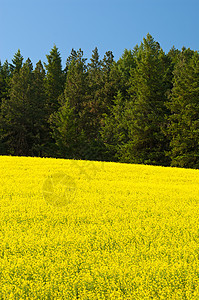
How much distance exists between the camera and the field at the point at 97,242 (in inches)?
203

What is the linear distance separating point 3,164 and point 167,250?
1635 centimetres

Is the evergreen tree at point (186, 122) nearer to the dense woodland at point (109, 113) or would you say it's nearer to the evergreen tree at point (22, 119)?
the dense woodland at point (109, 113)

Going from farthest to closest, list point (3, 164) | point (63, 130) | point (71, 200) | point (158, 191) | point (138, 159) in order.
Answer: point (63, 130) → point (138, 159) → point (3, 164) → point (158, 191) → point (71, 200)

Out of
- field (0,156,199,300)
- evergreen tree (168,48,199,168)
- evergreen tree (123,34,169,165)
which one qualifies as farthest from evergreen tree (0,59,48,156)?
field (0,156,199,300)

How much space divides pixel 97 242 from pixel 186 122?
3431 centimetres

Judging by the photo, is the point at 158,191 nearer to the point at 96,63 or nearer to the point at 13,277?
the point at 13,277

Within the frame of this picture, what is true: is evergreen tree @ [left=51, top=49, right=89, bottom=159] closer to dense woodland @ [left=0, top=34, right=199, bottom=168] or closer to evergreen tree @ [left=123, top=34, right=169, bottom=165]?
dense woodland @ [left=0, top=34, right=199, bottom=168]

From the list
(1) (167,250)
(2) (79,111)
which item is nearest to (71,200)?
(1) (167,250)

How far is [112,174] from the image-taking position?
62.0ft

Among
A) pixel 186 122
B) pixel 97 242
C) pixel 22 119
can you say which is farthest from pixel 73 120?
pixel 97 242

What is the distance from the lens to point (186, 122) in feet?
128

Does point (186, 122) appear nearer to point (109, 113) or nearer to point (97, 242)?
point (109, 113)

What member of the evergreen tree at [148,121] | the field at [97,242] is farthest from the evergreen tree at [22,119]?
the field at [97,242]

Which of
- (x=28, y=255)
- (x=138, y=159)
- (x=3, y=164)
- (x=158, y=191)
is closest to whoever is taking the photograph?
(x=28, y=255)
